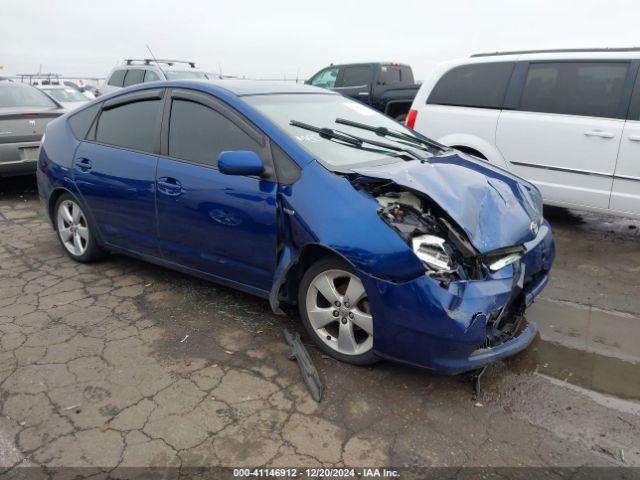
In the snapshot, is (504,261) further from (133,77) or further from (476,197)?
(133,77)

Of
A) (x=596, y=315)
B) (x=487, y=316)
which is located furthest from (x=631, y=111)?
(x=487, y=316)

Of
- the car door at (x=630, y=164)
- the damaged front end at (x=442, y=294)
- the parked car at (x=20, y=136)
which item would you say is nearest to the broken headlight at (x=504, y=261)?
the damaged front end at (x=442, y=294)

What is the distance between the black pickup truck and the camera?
33.5ft

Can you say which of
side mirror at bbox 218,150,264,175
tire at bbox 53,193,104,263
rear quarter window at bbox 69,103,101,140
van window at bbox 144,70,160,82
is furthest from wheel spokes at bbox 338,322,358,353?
van window at bbox 144,70,160,82

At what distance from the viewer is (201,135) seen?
11.6 feet

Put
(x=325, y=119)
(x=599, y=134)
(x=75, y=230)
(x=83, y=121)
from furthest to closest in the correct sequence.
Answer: (x=599, y=134), (x=75, y=230), (x=83, y=121), (x=325, y=119)

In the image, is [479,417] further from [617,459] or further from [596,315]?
[596,315]

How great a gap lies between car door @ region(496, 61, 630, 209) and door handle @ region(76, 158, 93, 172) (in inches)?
158

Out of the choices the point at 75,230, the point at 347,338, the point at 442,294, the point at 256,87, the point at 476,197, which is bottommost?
the point at 347,338

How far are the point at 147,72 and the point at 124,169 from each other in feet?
29.9

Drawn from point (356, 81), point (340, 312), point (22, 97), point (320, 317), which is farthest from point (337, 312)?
point (356, 81)

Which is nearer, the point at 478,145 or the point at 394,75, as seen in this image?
Result: the point at 478,145

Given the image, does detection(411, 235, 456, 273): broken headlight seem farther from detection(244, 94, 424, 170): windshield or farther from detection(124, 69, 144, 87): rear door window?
detection(124, 69, 144, 87): rear door window

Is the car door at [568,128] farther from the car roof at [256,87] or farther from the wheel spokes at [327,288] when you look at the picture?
the wheel spokes at [327,288]
